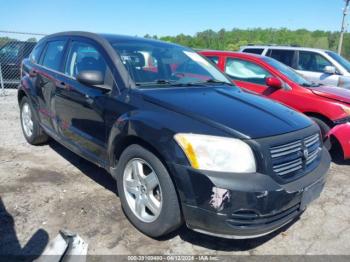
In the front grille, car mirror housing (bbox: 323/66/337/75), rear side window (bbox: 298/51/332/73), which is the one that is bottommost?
the front grille

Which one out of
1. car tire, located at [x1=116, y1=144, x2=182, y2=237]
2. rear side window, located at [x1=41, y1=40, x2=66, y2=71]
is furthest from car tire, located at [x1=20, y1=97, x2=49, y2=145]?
car tire, located at [x1=116, y1=144, x2=182, y2=237]

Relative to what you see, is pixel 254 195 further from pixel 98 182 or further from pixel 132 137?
pixel 98 182

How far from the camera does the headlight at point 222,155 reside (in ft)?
8.04

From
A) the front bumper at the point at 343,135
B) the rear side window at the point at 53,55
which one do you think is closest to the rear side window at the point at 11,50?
the rear side window at the point at 53,55

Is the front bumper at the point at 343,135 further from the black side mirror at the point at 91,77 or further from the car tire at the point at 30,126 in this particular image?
the car tire at the point at 30,126

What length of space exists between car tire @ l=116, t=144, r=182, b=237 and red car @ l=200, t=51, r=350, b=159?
3.15m

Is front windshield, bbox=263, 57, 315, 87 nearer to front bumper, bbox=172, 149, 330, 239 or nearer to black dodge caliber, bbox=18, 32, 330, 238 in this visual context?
black dodge caliber, bbox=18, 32, 330, 238

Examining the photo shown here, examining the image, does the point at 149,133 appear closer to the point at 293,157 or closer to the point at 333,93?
the point at 293,157

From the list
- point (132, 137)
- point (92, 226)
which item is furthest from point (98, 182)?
point (132, 137)

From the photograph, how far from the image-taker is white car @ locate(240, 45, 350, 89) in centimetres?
833

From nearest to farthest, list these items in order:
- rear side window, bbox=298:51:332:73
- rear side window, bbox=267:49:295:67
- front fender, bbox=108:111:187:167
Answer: front fender, bbox=108:111:187:167
rear side window, bbox=298:51:332:73
rear side window, bbox=267:49:295:67

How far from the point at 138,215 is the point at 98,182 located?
1205 mm

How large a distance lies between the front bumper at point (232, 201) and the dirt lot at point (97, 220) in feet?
1.49

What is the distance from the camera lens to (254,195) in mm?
2381
